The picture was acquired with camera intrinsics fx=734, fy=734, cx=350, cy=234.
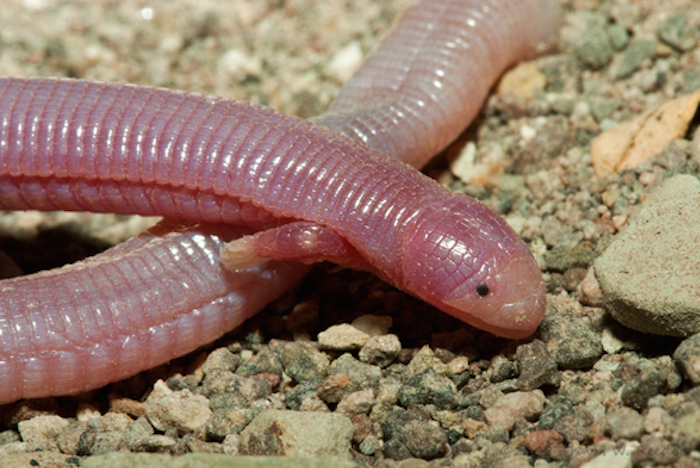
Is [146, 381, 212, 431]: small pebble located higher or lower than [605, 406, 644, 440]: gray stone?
lower

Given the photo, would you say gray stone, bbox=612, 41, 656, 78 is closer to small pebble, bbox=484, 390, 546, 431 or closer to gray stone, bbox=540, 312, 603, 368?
gray stone, bbox=540, 312, 603, 368

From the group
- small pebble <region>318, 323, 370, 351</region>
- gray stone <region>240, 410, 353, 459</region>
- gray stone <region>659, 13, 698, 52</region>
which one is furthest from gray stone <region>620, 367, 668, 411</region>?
gray stone <region>659, 13, 698, 52</region>

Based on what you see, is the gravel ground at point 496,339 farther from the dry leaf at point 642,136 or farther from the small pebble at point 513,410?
the dry leaf at point 642,136

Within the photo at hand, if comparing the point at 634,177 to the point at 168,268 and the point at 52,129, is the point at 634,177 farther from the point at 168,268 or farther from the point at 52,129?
the point at 52,129

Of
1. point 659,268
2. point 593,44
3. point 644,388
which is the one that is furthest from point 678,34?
point 644,388

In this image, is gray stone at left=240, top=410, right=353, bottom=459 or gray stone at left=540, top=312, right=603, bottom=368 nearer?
gray stone at left=240, top=410, right=353, bottom=459

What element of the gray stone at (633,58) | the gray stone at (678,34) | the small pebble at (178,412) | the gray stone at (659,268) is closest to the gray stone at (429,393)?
the gray stone at (659,268)
